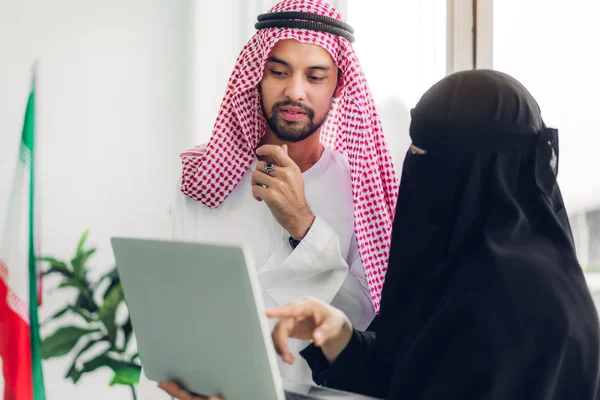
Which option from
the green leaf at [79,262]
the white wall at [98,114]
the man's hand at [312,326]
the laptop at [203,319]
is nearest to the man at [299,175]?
the man's hand at [312,326]

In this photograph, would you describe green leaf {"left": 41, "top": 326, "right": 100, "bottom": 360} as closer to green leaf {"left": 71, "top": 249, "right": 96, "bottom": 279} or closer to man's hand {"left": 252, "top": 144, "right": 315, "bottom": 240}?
green leaf {"left": 71, "top": 249, "right": 96, "bottom": 279}

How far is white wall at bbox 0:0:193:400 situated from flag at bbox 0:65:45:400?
0.34 metres

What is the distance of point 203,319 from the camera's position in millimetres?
1080

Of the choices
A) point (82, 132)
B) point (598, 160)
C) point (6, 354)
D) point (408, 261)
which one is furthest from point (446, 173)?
point (82, 132)

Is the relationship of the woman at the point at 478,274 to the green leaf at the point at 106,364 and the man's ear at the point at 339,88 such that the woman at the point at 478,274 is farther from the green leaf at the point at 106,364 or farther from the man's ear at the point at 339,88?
the green leaf at the point at 106,364

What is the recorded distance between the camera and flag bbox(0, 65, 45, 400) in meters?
2.39

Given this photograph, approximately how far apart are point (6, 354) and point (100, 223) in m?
0.77

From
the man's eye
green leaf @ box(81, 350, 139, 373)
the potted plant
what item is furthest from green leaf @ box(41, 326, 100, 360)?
the man's eye

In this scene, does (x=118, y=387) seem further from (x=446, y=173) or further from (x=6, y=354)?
(x=446, y=173)

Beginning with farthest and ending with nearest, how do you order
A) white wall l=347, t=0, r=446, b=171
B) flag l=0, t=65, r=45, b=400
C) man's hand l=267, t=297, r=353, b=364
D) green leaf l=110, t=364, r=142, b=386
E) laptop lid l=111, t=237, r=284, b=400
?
green leaf l=110, t=364, r=142, b=386, flag l=0, t=65, r=45, b=400, white wall l=347, t=0, r=446, b=171, man's hand l=267, t=297, r=353, b=364, laptop lid l=111, t=237, r=284, b=400

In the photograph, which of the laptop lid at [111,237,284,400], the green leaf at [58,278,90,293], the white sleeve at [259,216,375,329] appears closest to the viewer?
the laptop lid at [111,237,284,400]

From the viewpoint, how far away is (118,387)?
3.02 m

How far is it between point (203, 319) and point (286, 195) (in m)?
0.62

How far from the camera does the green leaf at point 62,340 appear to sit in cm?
252
